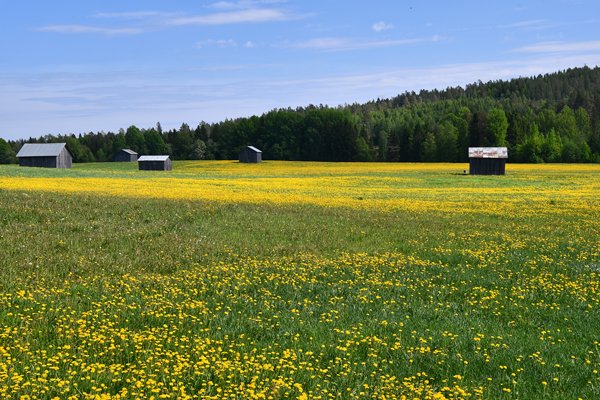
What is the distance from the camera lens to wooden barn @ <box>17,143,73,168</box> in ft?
310

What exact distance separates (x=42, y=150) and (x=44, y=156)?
6.12 ft

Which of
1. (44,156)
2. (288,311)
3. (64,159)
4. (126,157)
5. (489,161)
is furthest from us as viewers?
(126,157)

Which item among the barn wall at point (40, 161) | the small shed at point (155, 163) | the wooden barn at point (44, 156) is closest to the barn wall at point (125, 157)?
the wooden barn at point (44, 156)

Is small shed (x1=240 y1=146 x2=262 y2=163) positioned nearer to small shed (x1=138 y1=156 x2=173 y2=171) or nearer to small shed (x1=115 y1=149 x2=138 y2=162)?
small shed (x1=138 y1=156 x2=173 y2=171)

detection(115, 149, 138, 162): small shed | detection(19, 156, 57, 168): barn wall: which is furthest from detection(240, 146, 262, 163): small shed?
detection(19, 156, 57, 168): barn wall

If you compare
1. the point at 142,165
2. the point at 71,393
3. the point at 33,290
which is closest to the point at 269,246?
the point at 33,290

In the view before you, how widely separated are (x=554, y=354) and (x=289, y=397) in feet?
14.2

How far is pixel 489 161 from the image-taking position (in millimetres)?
73500

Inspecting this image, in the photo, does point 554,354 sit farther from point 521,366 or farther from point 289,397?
point 289,397

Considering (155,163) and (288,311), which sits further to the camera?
(155,163)

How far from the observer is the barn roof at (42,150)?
310 ft

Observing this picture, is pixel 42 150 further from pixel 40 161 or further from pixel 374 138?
pixel 374 138

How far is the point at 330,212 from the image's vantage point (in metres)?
26.2

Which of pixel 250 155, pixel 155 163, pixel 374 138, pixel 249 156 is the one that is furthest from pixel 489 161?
pixel 374 138
